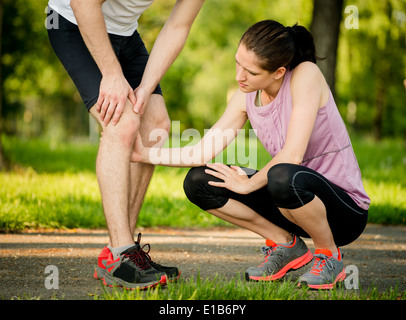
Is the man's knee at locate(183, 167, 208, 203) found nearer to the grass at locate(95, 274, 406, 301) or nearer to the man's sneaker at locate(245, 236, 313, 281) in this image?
the man's sneaker at locate(245, 236, 313, 281)

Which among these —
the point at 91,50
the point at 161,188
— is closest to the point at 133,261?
the point at 91,50

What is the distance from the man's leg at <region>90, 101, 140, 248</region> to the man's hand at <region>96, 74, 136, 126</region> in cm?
4

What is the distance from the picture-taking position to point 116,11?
8.80 feet

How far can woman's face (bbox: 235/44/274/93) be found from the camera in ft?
8.59

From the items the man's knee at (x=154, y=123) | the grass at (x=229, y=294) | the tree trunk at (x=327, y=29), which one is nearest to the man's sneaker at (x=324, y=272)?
the grass at (x=229, y=294)

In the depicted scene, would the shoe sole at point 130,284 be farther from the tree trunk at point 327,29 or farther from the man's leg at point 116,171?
the tree trunk at point 327,29

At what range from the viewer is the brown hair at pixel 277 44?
2.60 metres

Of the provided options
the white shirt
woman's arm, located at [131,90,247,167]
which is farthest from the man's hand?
woman's arm, located at [131,90,247,167]

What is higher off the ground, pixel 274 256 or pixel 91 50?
pixel 91 50

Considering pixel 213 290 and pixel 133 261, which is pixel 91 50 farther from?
pixel 213 290

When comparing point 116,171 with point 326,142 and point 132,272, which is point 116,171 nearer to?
point 132,272

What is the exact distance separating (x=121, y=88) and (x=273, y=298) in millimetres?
1223
